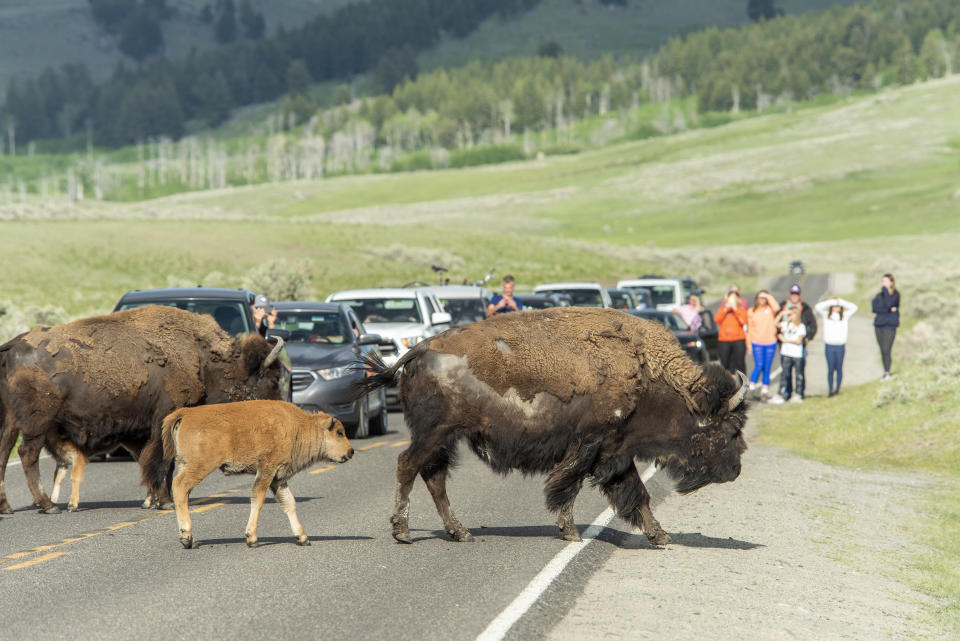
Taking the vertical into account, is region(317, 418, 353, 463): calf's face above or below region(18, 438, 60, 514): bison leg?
above

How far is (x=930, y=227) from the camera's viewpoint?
105 m

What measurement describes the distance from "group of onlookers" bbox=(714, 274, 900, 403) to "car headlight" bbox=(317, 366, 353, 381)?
8413 millimetres

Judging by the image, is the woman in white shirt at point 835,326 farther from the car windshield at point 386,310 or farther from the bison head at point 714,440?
the bison head at point 714,440

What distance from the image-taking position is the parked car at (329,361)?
16.5 meters

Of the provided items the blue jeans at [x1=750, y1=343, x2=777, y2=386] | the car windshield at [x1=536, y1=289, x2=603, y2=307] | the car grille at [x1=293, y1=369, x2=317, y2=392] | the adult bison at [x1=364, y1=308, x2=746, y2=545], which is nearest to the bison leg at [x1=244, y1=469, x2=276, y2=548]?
the adult bison at [x1=364, y1=308, x2=746, y2=545]

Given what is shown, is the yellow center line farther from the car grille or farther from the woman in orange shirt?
the woman in orange shirt

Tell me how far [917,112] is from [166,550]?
181943mm

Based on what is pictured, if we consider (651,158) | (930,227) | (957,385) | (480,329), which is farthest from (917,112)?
(480,329)

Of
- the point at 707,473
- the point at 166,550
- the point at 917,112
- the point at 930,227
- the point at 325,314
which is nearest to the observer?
the point at 166,550

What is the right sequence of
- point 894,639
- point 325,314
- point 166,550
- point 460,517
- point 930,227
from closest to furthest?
point 894,639, point 166,550, point 460,517, point 325,314, point 930,227

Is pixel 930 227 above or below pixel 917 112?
below

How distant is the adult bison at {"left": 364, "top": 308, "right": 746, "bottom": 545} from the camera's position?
30.2 ft

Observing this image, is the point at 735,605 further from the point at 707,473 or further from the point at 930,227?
the point at 930,227

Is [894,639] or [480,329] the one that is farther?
[480,329]
